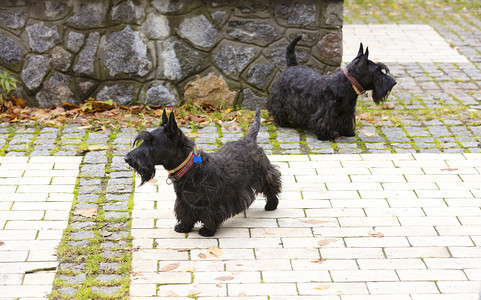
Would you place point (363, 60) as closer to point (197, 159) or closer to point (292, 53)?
point (292, 53)

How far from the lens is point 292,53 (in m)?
7.38

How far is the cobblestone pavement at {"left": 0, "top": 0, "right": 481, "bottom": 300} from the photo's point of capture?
452 centimetres

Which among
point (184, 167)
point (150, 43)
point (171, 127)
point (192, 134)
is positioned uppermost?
point (171, 127)

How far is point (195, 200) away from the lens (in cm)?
506

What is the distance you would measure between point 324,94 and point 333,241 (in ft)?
7.69

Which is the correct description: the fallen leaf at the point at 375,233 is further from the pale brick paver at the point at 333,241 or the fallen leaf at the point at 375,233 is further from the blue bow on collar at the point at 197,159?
the blue bow on collar at the point at 197,159

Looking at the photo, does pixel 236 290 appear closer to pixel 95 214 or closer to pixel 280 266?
pixel 280 266

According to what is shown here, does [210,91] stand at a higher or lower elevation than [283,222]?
lower

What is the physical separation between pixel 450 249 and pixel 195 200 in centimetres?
188

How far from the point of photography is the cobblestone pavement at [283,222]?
4.52 m

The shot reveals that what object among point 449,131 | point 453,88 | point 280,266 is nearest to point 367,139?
point 449,131

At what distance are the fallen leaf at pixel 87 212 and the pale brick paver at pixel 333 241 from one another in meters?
0.31

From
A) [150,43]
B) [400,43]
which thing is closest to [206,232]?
[150,43]

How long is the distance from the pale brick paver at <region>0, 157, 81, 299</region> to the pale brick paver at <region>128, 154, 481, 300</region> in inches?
23.1
